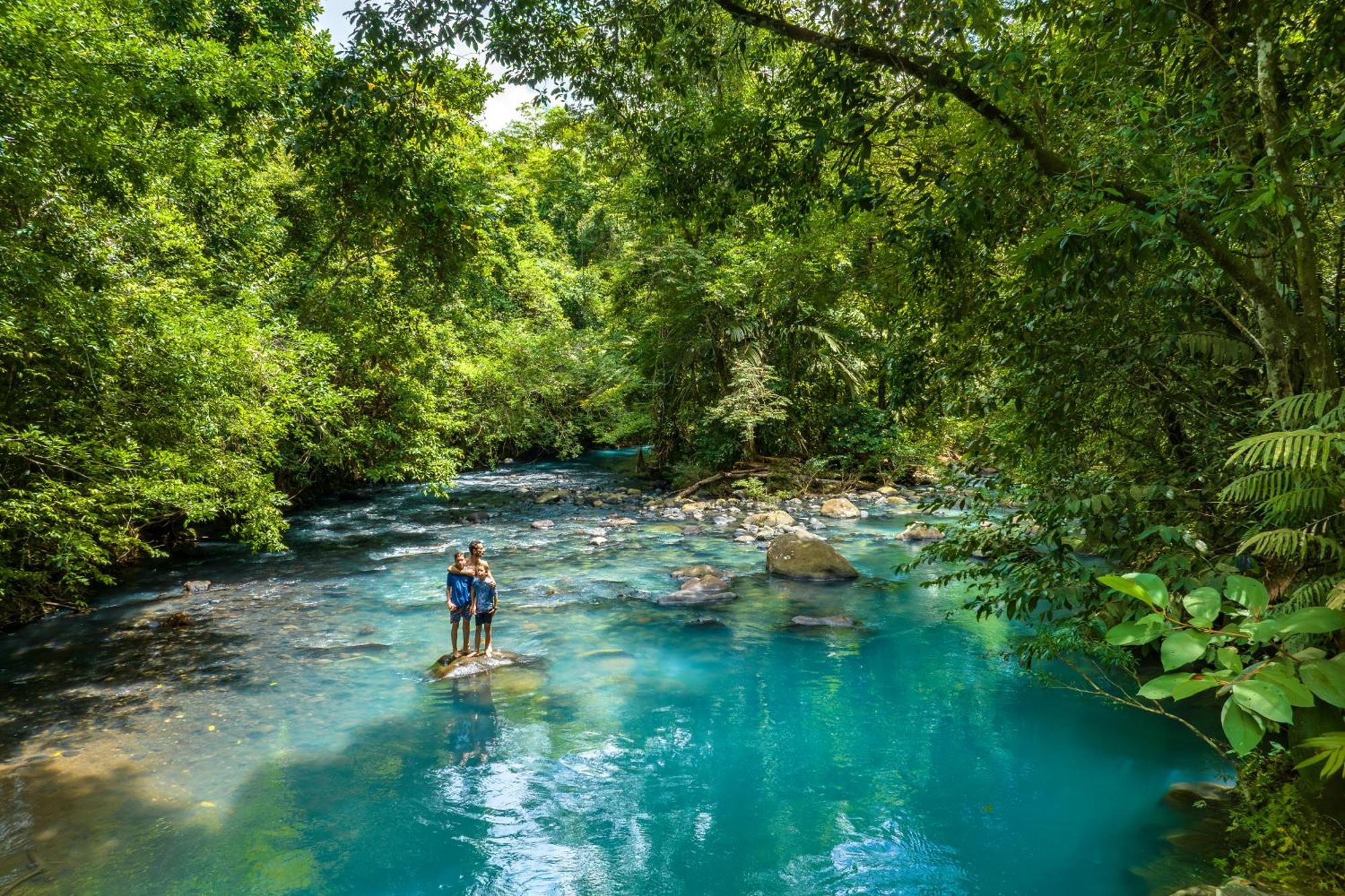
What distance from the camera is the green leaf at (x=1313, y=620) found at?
133 centimetres

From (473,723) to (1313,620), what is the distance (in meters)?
7.67

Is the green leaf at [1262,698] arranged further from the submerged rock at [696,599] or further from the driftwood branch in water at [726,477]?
the driftwood branch in water at [726,477]

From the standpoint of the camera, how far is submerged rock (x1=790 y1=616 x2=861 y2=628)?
10820 millimetres

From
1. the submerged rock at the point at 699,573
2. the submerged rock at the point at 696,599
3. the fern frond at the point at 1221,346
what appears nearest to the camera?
the fern frond at the point at 1221,346

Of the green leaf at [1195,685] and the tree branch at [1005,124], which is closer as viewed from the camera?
the green leaf at [1195,685]

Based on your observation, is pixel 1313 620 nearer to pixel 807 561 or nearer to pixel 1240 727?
pixel 1240 727

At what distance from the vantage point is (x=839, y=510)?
19.0 metres

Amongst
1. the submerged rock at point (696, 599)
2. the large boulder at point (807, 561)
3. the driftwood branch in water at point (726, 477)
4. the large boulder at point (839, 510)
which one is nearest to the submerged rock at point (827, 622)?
the submerged rock at point (696, 599)

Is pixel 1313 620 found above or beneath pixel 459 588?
above

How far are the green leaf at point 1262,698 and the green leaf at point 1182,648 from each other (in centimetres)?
9

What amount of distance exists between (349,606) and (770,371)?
13.1 meters

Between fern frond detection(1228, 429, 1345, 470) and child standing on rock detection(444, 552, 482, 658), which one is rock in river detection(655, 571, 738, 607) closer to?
child standing on rock detection(444, 552, 482, 658)

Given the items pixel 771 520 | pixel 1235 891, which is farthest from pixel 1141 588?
pixel 771 520

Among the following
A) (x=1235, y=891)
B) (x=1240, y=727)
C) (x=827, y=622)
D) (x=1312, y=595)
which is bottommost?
(x=827, y=622)
